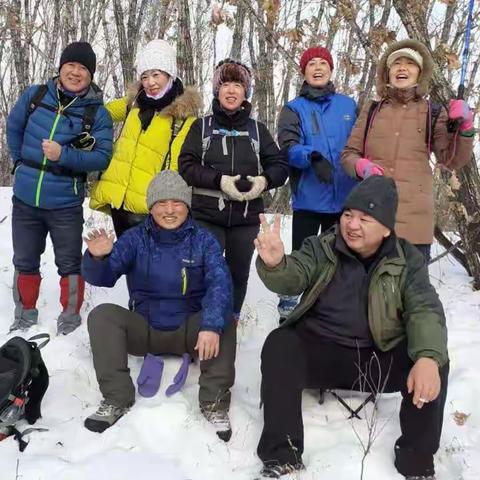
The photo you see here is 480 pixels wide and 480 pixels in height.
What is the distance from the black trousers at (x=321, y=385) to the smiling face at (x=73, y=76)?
7.78 ft

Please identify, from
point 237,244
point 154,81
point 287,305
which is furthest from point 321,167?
point 154,81

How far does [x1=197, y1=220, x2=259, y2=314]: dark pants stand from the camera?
4.03 meters

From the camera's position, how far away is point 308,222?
424 centimetres

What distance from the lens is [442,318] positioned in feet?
9.55

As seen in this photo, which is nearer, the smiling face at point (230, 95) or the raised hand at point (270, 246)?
the raised hand at point (270, 246)

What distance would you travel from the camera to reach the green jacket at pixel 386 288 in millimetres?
2898

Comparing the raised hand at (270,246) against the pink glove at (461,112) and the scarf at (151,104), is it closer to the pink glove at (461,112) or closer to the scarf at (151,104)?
the pink glove at (461,112)

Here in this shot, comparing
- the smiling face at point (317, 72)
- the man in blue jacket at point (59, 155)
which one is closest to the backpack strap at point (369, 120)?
the smiling face at point (317, 72)

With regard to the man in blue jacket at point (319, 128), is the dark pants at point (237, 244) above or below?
below

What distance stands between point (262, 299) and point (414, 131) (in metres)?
2.13

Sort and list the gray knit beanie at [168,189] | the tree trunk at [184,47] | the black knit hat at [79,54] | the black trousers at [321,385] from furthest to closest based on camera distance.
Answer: the tree trunk at [184,47] → the black knit hat at [79,54] → the gray knit beanie at [168,189] → the black trousers at [321,385]

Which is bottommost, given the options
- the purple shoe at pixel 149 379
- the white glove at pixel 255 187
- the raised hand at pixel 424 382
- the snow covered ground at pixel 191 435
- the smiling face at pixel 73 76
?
the snow covered ground at pixel 191 435

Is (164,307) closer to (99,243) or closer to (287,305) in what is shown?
(99,243)

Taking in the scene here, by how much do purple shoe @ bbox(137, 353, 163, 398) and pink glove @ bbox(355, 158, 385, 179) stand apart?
1833 millimetres
